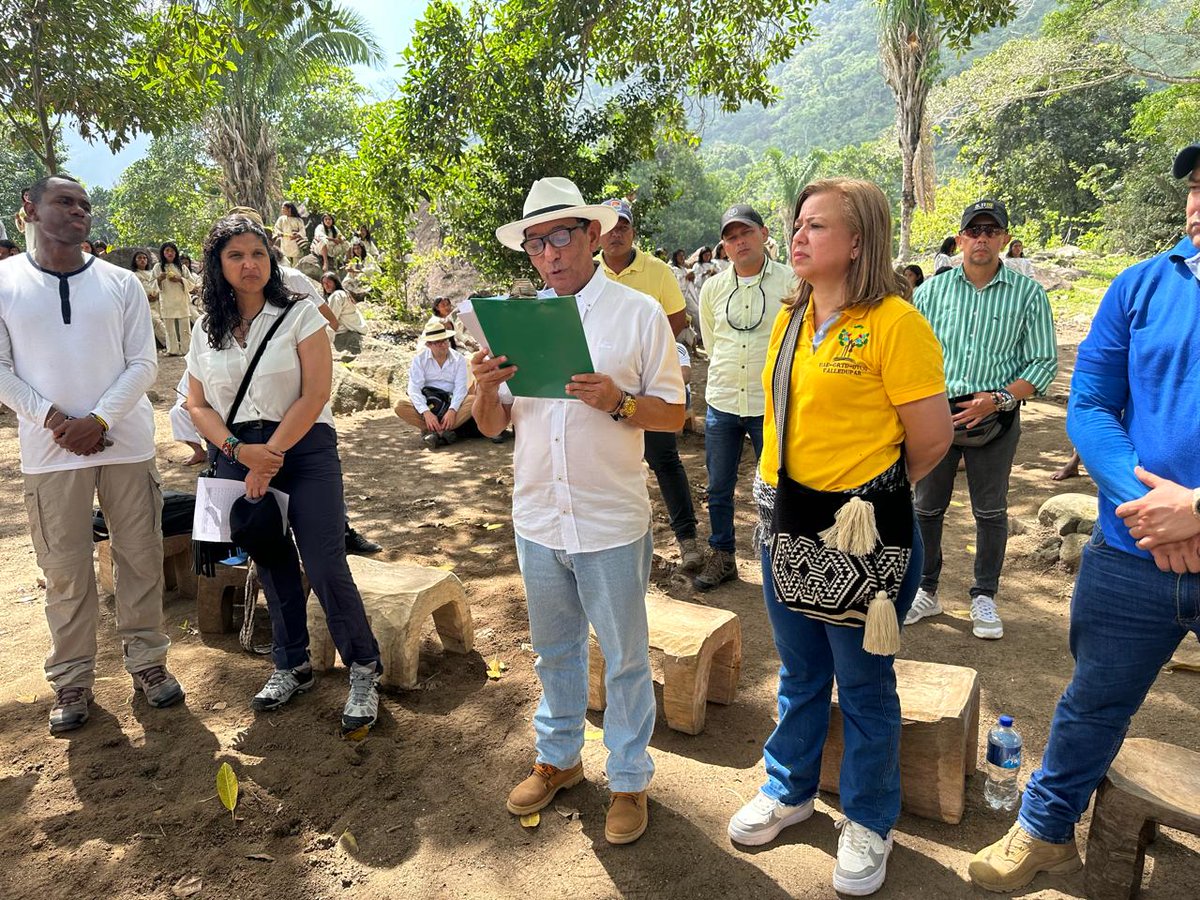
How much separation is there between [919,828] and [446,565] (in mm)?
3446

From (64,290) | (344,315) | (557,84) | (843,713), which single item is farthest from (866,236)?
(344,315)

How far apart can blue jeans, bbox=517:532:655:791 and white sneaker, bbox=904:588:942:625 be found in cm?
224

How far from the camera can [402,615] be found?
12.0ft

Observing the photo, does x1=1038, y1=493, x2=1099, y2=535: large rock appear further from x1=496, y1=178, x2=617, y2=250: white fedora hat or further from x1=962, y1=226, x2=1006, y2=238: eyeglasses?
x1=496, y1=178, x2=617, y2=250: white fedora hat

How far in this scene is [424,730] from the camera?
11.2ft

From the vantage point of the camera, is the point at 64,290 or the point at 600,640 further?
the point at 64,290

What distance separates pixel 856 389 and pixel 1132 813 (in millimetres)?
1433

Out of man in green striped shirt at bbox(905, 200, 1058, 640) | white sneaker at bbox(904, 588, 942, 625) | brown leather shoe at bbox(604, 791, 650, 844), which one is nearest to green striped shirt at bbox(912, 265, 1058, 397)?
man in green striped shirt at bbox(905, 200, 1058, 640)

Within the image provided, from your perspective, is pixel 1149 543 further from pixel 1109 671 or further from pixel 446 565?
pixel 446 565

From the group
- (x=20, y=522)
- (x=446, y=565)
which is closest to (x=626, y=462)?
(x=446, y=565)

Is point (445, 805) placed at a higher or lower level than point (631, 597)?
lower

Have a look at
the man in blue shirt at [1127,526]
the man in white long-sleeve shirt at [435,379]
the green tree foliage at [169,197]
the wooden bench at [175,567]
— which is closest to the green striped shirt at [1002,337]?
the man in blue shirt at [1127,526]

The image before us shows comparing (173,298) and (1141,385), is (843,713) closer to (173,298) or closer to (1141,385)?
(1141,385)

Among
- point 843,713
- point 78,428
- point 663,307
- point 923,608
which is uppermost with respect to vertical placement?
point 663,307
